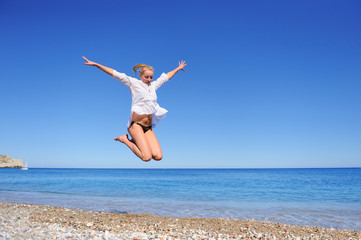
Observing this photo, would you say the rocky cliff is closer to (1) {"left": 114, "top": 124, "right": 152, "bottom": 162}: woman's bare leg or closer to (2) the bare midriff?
(1) {"left": 114, "top": 124, "right": 152, "bottom": 162}: woman's bare leg

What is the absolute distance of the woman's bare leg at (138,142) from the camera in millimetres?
5797

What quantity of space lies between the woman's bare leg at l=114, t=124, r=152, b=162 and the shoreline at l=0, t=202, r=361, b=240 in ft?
9.29

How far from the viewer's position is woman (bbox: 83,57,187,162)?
19.4ft

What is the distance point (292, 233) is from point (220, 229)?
2355mm

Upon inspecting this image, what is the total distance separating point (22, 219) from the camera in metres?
10.1

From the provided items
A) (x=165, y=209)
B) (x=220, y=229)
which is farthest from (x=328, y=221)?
(x=165, y=209)

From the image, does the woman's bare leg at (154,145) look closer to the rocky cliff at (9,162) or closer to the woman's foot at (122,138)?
the woman's foot at (122,138)

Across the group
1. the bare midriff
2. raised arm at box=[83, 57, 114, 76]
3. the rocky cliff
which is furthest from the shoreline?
the rocky cliff

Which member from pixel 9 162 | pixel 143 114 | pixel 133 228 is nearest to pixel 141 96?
pixel 143 114

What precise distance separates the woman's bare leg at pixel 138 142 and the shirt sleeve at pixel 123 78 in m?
0.91

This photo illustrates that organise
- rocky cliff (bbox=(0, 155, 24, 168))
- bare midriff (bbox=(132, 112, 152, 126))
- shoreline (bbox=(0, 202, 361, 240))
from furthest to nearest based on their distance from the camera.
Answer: rocky cliff (bbox=(0, 155, 24, 168)) < shoreline (bbox=(0, 202, 361, 240)) < bare midriff (bbox=(132, 112, 152, 126))

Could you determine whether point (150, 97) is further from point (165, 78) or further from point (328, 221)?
point (328, 221)

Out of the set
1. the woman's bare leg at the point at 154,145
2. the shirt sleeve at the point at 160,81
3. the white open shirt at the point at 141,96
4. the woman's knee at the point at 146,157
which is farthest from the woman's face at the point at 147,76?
the woman's knee at the point at 146,157

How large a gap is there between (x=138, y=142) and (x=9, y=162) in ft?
452
